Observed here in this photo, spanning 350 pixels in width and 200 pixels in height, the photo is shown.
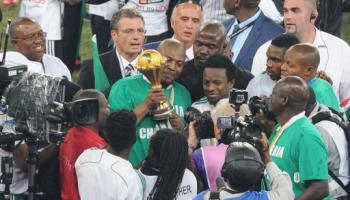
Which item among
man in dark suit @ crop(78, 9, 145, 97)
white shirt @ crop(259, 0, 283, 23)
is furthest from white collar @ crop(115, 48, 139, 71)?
white shirt @ crop(259, 0, 283, 23)

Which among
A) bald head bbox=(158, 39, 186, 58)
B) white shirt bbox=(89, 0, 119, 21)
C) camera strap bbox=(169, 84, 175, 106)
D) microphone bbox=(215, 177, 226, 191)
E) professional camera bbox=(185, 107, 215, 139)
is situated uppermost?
bald head bbox=(158, 39, 186, 58)

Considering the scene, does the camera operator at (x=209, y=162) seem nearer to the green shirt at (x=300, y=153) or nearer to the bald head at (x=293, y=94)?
the green shirt at (x=300, y=153)


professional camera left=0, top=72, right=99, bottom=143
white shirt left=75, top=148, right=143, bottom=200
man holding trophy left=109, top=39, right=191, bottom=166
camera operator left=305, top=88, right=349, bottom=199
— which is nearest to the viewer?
white shirt left=75, top=148, right=143, bottom=200

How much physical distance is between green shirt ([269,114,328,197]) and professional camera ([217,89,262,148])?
0.26m

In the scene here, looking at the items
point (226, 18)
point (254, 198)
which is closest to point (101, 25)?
point (226, 18)

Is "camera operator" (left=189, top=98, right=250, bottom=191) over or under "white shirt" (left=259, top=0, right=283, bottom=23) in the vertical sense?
under

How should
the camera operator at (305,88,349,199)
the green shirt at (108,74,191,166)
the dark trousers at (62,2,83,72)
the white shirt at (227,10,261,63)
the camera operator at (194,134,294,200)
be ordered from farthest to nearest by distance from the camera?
the dark trousers at (62,2,83,72) < the white shirt at (227,10,261,63) < the green shirt at (108,74,191,166) < the camera operator at (305,88,349,199) < the camera operator at (194,134,294,200)

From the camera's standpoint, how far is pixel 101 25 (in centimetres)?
1324

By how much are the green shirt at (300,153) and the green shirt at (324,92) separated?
2.80 feet

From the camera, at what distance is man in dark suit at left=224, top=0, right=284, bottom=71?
36.8ft

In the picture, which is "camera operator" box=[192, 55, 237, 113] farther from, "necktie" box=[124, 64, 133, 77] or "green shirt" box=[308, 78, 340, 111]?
"necktie" box=[124, 64, 133, 77]

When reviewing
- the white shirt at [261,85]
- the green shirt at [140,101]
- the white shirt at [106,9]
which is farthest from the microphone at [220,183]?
the white shirt at [106,9]

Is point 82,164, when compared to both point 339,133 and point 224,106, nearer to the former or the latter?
point 224,106

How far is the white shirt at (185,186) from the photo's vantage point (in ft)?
28.4
